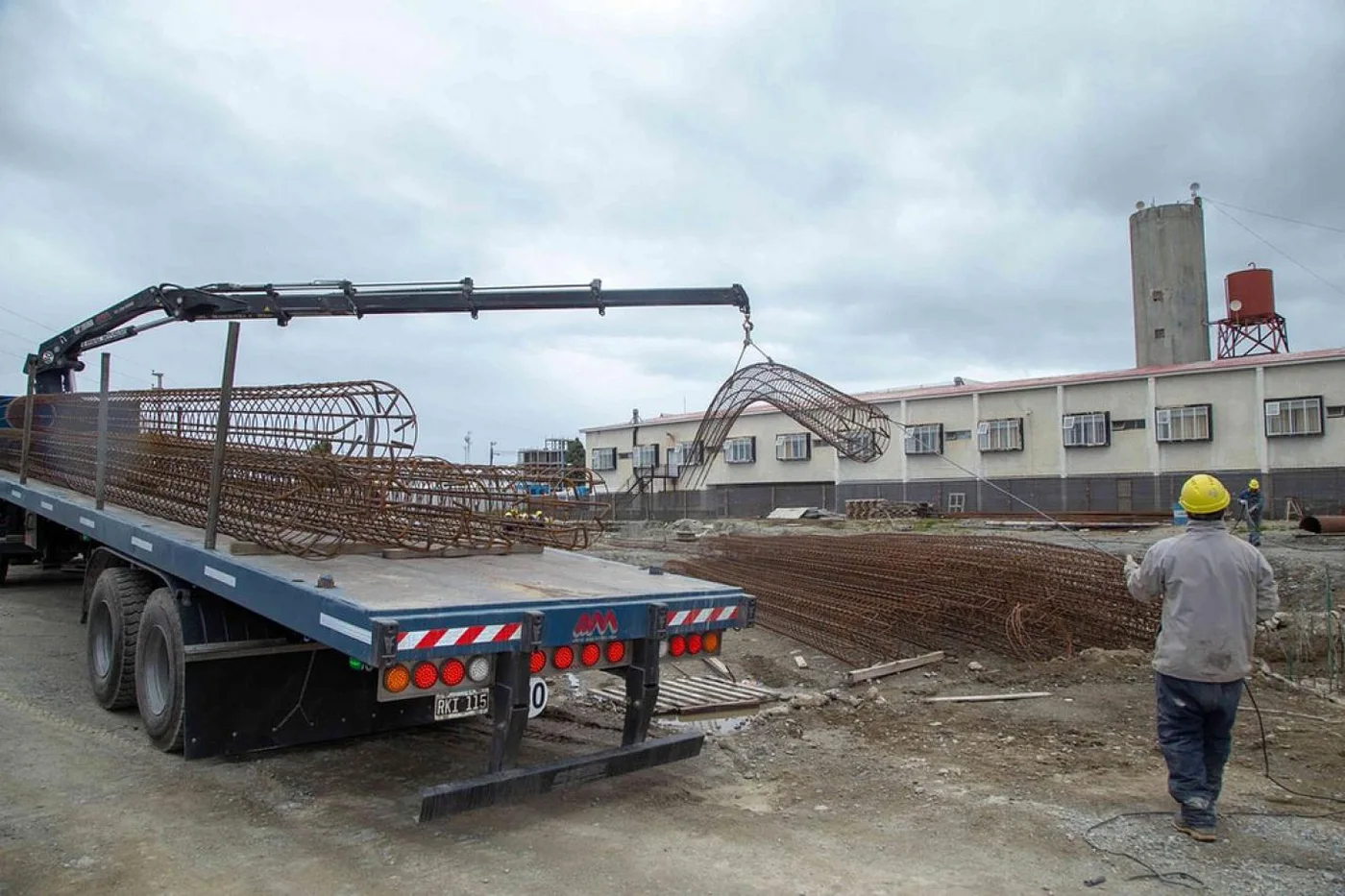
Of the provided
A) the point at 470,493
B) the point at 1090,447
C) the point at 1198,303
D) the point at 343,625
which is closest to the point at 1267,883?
the point at 343,625

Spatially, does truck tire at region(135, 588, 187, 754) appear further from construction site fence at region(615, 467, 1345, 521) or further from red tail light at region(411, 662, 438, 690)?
construction site fence at region(615, 467, 1345, 521)

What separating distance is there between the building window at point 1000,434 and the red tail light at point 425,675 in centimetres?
3124

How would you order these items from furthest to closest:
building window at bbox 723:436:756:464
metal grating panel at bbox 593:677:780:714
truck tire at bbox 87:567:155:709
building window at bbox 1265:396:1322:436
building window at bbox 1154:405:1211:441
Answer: building window at bbox 723:436:756:464, building window at bbox 1154:405:1211:441, building window at bbox 1265:396:1322:436, metal grating panel at bbox 593:677:780:714, truck tire at bbox 87:567:155:709

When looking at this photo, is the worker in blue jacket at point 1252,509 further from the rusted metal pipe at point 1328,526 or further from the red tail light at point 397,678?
the red tail light at point 397,678

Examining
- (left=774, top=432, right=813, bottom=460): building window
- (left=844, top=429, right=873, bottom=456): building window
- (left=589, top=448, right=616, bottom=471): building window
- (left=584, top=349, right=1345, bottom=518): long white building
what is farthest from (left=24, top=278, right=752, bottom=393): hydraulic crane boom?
(left=589, top=448, right=616, bottom=471): building window

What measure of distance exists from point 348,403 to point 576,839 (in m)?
2.83

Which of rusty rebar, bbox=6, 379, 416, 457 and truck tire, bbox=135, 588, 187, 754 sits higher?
rusty rebar, bbox=6, 379, 416, 457

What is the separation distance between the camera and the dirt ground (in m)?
3.96

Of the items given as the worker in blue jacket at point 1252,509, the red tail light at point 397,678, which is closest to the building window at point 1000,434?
the worker in blue jacket at point 1252,509

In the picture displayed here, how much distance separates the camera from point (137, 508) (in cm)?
725

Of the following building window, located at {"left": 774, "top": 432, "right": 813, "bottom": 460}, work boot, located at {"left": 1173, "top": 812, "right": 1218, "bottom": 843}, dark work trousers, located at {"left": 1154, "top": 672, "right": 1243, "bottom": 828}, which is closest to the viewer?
work boot, located at {"left": 1173, "top": 812, "right": 1218, "bottom": 843}

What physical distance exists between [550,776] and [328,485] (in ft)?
7.15

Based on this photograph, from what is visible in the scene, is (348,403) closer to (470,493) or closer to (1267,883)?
(470,493)

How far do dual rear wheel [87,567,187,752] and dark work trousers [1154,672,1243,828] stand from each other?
5168mm
